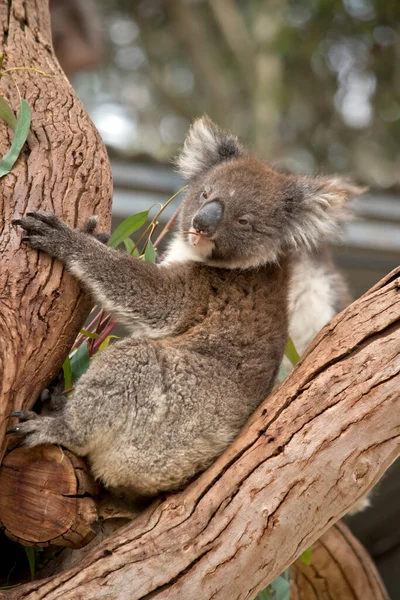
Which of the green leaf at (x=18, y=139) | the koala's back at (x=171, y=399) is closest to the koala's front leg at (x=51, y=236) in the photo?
the green leaf at (x=18, y=139)

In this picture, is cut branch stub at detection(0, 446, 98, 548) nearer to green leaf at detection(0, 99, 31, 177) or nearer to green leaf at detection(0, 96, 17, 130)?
green leaf at detection(0, 99, 31, 177)

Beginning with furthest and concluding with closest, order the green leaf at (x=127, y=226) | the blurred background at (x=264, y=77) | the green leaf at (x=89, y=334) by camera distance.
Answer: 1. the blurred background at (x=264, y=77)
2. the green leaf at (x=127, y=226)
3. the green leaf at (x=89, y=334)

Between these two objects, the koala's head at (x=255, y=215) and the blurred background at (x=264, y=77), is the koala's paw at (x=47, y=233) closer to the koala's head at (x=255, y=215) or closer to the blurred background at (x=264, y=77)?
the koala's head at (x=255, y=215)

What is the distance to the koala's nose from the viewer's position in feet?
11.4

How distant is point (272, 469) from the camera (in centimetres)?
275

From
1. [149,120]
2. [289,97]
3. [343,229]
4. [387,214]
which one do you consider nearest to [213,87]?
[289,97]

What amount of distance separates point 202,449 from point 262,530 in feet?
1.45

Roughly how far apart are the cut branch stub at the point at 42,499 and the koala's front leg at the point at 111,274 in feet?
2.24

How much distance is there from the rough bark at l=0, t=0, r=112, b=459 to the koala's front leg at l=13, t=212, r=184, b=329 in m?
0.05

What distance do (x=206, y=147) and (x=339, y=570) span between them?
2.53 m

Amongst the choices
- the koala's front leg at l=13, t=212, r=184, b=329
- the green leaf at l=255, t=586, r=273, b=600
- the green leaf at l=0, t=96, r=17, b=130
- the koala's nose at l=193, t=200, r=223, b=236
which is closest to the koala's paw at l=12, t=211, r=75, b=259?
the koala's front leg at l=13, t=212, r=184, b=329

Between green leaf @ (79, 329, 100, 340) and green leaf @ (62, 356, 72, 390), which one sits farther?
green leaf @ (79, 329, 100, 340)

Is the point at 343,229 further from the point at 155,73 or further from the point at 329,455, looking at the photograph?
the point at 155,73

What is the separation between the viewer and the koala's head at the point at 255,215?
3.53 m
